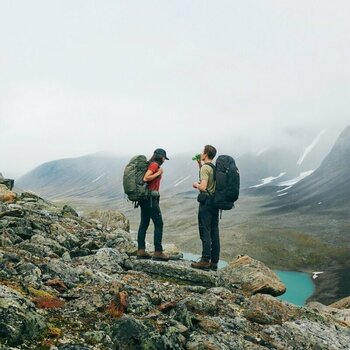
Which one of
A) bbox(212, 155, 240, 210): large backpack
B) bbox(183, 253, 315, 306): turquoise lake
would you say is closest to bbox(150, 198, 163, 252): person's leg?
bbox(212, 155, 240, 210): large backpack

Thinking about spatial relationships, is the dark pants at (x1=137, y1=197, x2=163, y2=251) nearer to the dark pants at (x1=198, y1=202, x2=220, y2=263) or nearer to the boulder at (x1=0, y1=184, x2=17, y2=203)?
the dark pants at (x1=198, y1=202, x2=220, y2=263)

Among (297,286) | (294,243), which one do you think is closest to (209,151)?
(297,286)

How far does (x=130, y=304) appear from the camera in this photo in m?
11.0

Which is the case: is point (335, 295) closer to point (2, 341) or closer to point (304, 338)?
point (304, 338)

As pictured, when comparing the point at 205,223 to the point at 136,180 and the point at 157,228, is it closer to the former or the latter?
the point at 157,228

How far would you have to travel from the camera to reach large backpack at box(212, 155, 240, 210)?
622 inches

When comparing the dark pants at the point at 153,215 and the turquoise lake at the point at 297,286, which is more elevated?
the dark pants at the point at 153,215

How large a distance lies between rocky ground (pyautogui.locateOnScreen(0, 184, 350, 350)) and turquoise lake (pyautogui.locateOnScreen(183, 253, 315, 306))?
75111 millimetres

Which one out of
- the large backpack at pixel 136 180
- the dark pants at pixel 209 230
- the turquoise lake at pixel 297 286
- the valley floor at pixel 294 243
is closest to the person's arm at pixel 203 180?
the dark pants at pixel 209 230

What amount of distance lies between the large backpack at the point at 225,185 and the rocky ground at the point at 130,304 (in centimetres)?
284

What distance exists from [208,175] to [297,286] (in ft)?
317

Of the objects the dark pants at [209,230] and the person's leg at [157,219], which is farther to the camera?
the person's leg at [157,219]

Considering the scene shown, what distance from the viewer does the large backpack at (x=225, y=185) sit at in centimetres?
1579

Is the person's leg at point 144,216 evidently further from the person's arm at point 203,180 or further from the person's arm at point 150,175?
the person's arm at point 203,180
